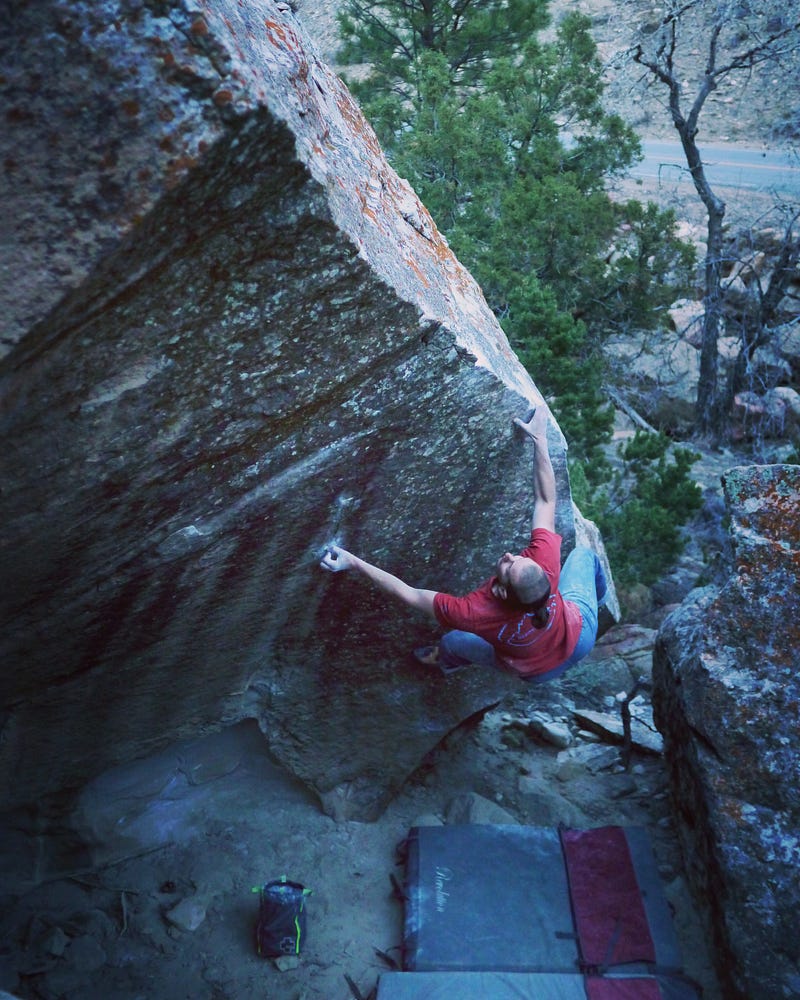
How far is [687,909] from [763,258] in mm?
11557

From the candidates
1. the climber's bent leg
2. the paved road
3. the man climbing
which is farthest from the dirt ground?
the paved road

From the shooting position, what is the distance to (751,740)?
3.98 meters

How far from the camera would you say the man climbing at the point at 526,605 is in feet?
11.7

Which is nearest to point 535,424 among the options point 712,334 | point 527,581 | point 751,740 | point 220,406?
point 527,581

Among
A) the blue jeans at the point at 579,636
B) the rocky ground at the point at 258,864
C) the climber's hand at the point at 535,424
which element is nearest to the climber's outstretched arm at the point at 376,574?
the blue jeans at the point at 579,636

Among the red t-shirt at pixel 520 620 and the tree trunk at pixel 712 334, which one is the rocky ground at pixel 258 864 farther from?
the tree trunk at pixel 712 334

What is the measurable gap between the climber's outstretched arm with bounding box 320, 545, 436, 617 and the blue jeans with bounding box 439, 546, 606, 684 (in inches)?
14.2

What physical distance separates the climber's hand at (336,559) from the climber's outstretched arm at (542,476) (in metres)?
0.88

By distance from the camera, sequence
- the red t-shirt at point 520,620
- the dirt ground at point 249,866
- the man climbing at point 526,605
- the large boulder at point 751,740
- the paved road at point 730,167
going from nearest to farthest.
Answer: the man climbing at point 526,605
the red t-shirt at point 520,620
the large boulder at point 751,740
the dirt ground at point 249,866
the paved road at point 730,167

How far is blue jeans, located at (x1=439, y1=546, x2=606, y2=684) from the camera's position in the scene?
3983 millimetres

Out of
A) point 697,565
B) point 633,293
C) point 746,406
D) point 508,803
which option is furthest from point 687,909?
point 746,406

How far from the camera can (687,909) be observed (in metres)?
4.52

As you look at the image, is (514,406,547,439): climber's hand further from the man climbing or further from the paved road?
the paved road

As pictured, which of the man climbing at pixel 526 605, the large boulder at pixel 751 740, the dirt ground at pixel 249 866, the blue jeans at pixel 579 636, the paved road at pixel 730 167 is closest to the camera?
the man climbing at pixel 526 605
